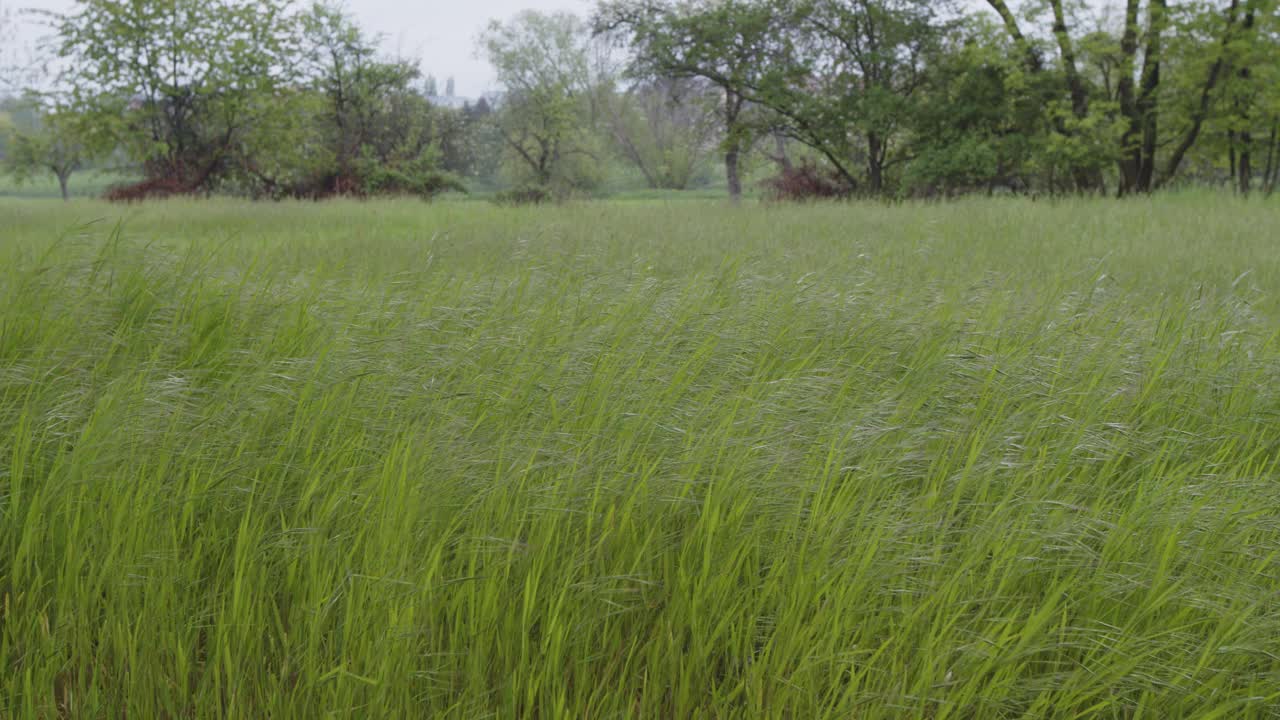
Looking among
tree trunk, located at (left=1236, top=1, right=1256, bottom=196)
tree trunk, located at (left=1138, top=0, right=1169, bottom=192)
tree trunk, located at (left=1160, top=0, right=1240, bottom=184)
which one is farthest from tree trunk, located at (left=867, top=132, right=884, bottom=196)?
tree trunk, located at (left=1236, top=1, right=1256, bottom=196)

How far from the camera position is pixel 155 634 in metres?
1.44

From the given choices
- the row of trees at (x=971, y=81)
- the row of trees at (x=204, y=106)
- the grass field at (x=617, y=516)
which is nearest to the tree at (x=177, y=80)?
the row of trees at (x=204, y=106)

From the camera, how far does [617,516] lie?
68.6 inches

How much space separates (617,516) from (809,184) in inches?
774

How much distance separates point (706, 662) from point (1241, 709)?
991 mm

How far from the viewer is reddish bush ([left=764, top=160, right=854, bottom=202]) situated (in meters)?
19.8

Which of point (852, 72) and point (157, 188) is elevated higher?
point (852, 72)

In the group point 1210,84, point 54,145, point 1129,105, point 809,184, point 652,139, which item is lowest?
point 809,184

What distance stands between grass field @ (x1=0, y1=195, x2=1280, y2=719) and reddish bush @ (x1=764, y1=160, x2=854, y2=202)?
17.2 metres

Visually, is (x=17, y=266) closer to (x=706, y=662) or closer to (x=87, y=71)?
(x=706, y=662)

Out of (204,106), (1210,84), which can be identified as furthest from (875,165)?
(204,106)

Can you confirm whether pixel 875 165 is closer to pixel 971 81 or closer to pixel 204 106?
pixel 971 81

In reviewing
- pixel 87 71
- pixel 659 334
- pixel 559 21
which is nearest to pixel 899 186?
pixel 659 334

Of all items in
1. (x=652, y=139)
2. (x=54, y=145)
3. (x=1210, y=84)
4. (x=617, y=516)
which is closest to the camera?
(x=617, y=516)
